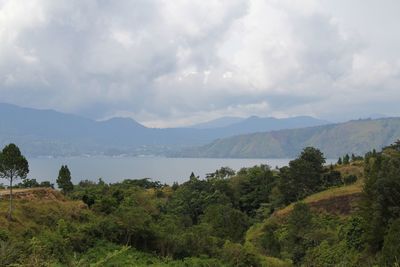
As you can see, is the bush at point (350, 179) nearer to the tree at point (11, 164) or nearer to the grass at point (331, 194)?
the grass at point (331, 194)

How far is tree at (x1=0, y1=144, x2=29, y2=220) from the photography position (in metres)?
27.2

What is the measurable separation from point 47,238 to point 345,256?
→ 24.1 m

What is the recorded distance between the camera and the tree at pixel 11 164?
27.2 meters

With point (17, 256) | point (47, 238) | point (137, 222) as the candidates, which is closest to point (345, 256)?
point (137, 222)

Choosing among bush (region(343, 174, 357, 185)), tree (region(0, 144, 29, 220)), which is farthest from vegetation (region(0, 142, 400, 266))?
bush (region(343, 174, 357, 185))

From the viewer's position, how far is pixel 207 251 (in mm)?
34625

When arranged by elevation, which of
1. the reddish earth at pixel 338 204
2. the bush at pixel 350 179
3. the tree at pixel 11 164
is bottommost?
the reddish earth at pixel 338 204

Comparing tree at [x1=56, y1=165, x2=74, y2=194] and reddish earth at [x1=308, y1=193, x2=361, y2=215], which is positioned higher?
tree at [x1=56, y1=165, x2=74, y2=194]

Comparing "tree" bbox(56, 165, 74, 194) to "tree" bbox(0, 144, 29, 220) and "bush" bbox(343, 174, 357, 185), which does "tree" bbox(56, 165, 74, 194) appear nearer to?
"tree" bbox(0, 144, 29, 220)

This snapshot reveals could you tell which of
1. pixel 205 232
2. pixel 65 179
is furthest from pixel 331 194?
pixel 65 179

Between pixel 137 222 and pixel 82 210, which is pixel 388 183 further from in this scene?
pixel 82 210

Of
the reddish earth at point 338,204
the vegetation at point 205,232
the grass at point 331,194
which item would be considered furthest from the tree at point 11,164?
the reddish earth at point 338,204

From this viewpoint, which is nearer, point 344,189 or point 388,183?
point 388,183

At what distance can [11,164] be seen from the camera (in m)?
27.5
